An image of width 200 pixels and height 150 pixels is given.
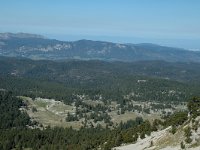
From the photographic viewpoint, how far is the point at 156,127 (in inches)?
4764

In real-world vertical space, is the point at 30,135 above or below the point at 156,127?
below

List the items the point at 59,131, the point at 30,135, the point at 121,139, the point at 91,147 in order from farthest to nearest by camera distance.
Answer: the point at 59,131
the point at 30,135
the point at 91,147
the point at 121,139

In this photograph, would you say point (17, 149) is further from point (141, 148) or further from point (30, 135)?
point (141, 148)

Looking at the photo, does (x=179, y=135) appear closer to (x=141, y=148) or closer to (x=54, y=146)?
(x=141, y=148)

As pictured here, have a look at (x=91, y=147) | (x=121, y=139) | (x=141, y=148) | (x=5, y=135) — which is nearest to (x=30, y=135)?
(x=5, y=135)

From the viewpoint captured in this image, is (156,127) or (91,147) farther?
(91,147)

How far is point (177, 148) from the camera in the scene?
8244cm

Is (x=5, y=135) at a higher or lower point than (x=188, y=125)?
lower

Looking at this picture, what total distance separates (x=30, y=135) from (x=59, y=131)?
64.7 feet

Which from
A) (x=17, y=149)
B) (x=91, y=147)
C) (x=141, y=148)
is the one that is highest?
(x=141, y=148)

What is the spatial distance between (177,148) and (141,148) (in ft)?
53.6

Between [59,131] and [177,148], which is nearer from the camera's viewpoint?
[177,148]

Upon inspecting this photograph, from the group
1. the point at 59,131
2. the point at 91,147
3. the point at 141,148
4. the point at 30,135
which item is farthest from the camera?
the point at 59,131

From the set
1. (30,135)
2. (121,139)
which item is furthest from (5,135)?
(121,139)
